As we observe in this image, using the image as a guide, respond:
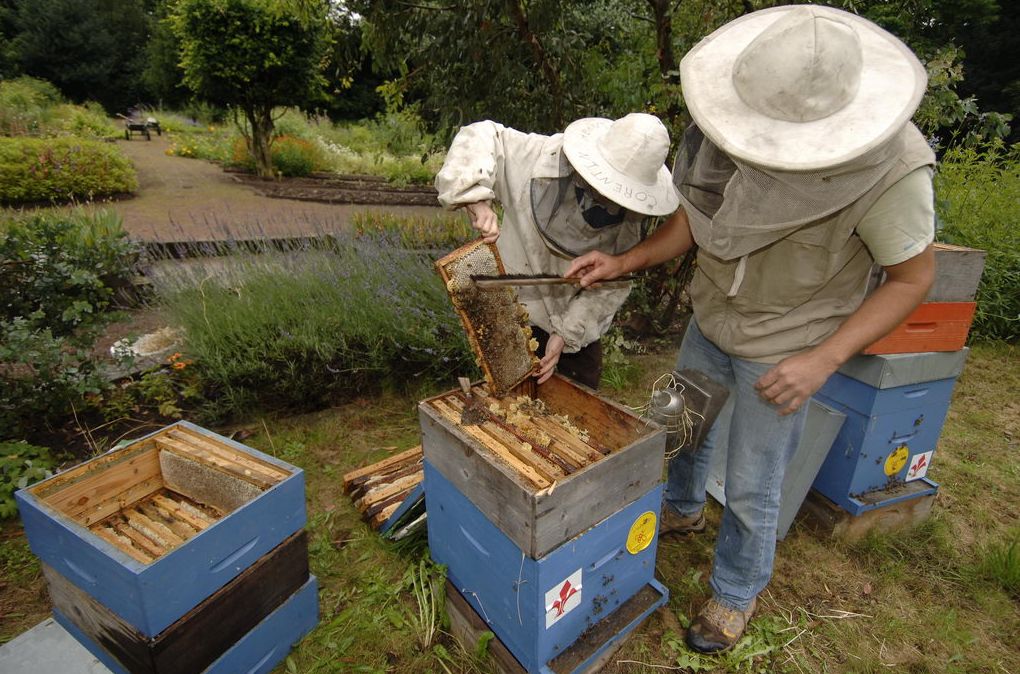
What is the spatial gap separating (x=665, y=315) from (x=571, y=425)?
286 cm

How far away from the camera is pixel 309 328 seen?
3289mm

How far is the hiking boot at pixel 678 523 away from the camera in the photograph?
2555 millimetres

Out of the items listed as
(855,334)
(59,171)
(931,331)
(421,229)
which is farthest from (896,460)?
(59,171)

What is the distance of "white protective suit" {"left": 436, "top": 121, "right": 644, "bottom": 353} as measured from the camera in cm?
189

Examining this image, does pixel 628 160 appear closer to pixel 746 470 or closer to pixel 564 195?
pixel 564 195

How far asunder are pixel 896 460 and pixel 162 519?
3017 mm

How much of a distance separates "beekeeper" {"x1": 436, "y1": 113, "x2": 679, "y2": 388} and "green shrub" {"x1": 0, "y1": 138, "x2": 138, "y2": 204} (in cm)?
803

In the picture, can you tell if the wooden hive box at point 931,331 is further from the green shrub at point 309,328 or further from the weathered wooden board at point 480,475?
the green shrub at point 309,328

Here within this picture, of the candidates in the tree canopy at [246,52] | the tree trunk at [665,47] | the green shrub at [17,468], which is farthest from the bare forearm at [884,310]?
the tree canopy at [246,52]

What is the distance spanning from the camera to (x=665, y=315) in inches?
182

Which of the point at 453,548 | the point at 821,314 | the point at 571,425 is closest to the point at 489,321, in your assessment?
the point at 571,425

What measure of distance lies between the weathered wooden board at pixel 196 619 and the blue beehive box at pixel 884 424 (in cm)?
225

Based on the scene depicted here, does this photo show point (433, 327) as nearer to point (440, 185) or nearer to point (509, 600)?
point (440, 185)

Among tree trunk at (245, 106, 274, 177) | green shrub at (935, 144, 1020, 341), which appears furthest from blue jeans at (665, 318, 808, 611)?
tree trunk at (245, 106, 274, 177)
